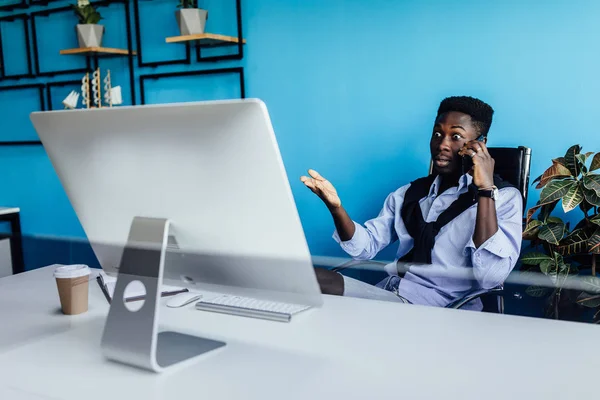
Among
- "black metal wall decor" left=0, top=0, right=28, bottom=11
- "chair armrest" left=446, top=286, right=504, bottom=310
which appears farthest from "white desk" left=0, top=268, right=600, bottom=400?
"black metal wall decor" left=0, top=0, right=28, bottom=11

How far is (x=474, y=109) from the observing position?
2.21 meters

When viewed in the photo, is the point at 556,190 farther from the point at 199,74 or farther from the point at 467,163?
the point at 199,74

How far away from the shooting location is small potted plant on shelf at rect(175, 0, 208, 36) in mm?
2965

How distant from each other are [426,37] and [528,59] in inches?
18.2

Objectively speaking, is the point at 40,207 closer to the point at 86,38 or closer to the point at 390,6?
the point at 86,38

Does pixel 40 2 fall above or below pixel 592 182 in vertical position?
above

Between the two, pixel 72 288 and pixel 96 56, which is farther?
pixel 96 56

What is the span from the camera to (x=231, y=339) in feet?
3.81

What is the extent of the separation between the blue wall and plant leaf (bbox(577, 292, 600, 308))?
64 centimetres

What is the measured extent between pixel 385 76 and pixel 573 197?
108 centimetres

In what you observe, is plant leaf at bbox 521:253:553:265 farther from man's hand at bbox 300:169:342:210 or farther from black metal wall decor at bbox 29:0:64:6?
black metal wall decor at bbox 29:0:64:6

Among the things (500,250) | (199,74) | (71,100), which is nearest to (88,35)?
(71,100)

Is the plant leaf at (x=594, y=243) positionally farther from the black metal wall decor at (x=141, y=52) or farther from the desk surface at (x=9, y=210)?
the desk surface at (x=9, y=210)

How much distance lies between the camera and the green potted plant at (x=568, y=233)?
6.70 feet
